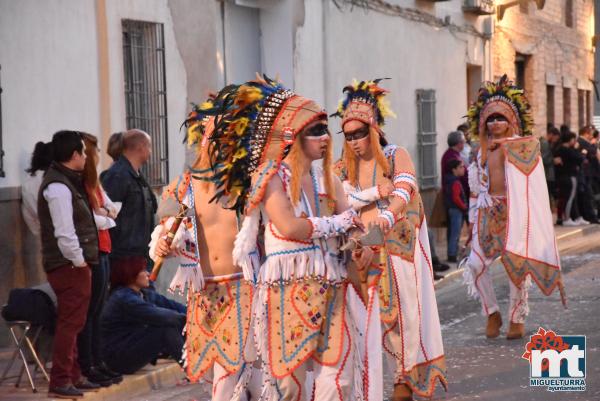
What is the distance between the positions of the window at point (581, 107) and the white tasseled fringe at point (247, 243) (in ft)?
92.1

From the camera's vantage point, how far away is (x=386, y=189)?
8.77 meters

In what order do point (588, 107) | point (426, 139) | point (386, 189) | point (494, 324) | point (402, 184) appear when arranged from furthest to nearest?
point (588, 107)
point (426, 139)
point (494, 324)
point (386, 189)
point (402, 184)

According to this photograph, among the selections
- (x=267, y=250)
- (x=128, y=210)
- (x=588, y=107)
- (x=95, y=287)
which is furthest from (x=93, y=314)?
(x=588, y=107)

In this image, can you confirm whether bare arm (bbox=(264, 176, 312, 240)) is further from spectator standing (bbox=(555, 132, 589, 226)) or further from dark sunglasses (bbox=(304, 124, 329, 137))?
spectator standing (bbox=(555, 132, 589, 226))

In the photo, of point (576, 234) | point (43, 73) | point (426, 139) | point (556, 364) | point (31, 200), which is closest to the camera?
point (556, 364)

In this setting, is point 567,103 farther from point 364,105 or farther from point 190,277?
point 190,277

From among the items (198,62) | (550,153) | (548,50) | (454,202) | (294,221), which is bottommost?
(454,202)

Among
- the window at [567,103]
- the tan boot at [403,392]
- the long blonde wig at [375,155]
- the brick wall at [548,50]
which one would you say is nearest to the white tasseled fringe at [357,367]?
the tan boot at [403,392]

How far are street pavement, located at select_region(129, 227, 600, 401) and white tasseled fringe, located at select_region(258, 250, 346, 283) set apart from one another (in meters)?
1.90

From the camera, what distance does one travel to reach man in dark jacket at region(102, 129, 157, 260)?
10.5 meters

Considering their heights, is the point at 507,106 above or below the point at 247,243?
above

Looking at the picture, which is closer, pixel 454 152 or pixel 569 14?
pixel 454 152

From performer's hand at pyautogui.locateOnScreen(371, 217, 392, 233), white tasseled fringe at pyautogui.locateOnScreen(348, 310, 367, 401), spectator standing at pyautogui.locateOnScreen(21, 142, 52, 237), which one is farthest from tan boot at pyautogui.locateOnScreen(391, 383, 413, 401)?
spectator standing at pyautogui.locateOnScreen(21, 142, 52, 237)

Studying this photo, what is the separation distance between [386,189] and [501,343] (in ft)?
9.45
